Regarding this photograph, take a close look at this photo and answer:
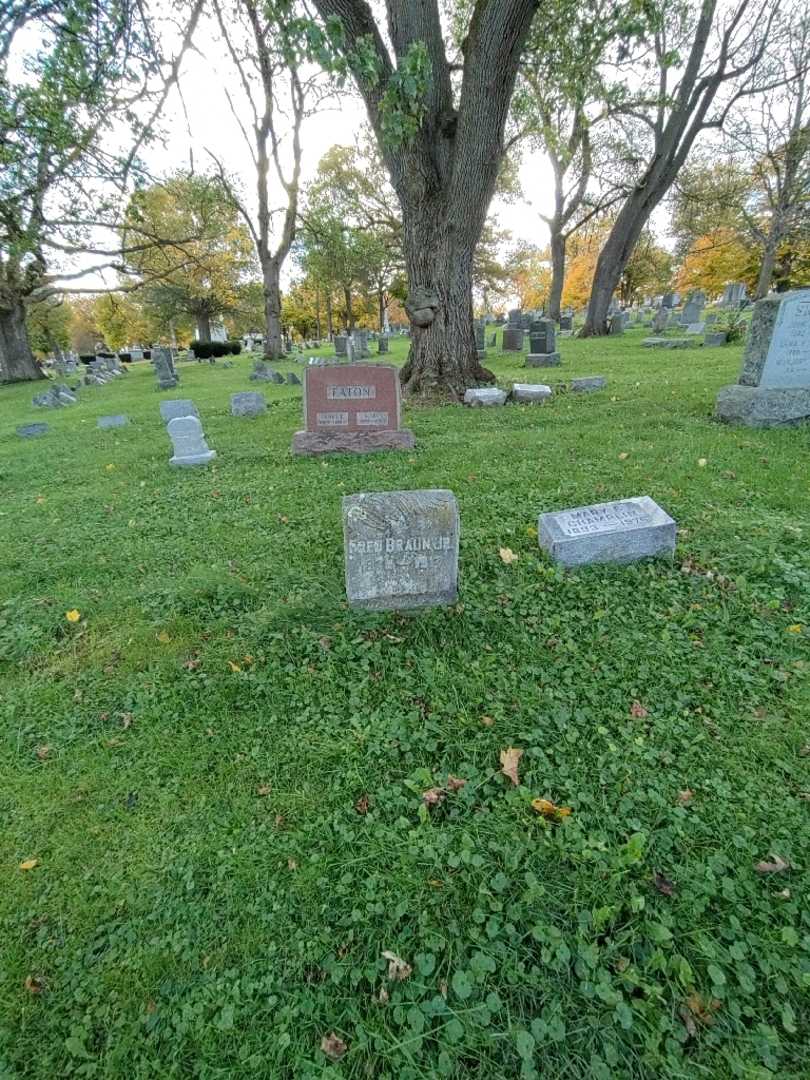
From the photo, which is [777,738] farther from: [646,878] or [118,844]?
[118,844]

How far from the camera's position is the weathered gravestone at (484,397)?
29.0ft

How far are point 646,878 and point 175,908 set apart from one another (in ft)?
5.61

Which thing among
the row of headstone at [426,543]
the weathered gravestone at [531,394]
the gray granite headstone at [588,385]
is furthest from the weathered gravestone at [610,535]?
the gray granite headstone at [588,385]

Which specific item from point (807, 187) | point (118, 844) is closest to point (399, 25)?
point (118, 844)

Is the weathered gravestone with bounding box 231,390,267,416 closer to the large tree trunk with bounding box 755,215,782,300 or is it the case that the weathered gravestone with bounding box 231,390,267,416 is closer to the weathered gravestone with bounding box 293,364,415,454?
the weathered gravestone with bounding box 293,364,415,454

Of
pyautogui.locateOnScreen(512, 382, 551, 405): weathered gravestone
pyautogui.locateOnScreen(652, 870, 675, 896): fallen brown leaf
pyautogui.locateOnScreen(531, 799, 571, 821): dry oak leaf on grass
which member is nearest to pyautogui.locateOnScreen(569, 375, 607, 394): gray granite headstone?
pyautogui.locateOnScreen(512, 382, 551, 405): weathered gravestone

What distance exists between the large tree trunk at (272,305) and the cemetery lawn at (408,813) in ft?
64.3

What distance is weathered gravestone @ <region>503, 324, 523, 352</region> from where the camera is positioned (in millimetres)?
18094

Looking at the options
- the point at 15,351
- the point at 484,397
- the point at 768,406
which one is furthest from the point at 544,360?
the point at 15,351

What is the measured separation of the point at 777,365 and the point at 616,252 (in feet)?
45.6

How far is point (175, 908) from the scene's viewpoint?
1783 millimetres

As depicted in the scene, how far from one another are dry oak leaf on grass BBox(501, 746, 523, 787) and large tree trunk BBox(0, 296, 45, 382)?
94.7 feet

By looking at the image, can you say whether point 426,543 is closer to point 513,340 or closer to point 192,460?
point 192,460

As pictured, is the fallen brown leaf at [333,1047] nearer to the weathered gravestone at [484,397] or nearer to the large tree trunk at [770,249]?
the weathered gravestone at [484,397]
